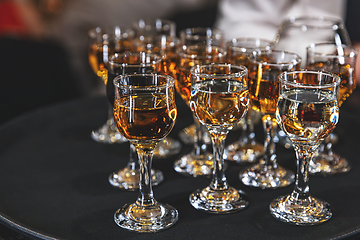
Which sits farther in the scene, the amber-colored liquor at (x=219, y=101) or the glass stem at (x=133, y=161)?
the glass stem at (x=133, y=161)

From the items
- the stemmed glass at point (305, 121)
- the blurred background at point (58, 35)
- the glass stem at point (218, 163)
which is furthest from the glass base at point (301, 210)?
the blurred background at point (58, 35)

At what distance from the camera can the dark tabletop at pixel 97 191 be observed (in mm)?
731

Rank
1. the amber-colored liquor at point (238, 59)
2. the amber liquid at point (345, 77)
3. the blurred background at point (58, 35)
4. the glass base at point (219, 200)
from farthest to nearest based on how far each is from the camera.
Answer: the blurred background at point (58, 35) < the amber-colored liquor at point (238, 59) < the amber liquid at point (345, 77) < the glass base at point (219, 200)

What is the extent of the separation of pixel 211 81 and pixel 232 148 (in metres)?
0.36

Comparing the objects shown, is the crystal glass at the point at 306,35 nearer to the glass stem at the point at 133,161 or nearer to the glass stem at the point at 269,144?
the glass stem at the point at 269,144

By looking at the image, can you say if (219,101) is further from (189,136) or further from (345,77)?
(189,136)

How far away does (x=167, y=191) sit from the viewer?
0.88m

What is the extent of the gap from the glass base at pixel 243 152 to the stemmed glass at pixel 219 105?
0.20 meters

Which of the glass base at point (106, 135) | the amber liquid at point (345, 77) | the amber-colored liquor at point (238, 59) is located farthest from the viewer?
the glass base at point (106, 135)

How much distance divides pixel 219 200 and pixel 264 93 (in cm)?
21

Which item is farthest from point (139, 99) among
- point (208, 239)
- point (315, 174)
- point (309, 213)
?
point (315, 174)

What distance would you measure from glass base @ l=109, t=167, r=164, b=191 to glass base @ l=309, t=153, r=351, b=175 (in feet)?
1.06

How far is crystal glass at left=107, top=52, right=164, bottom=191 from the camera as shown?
88 cm

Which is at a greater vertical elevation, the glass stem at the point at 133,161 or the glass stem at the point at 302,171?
the glass stem at the point at 302,171
